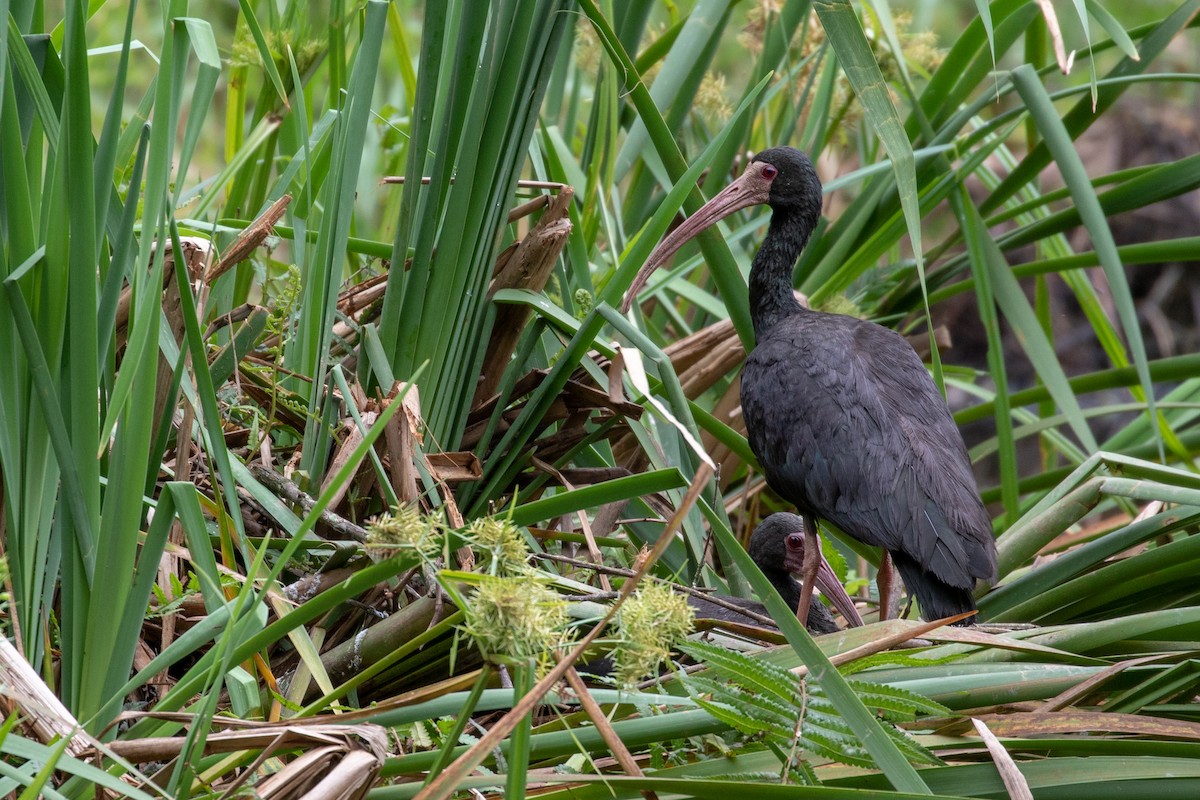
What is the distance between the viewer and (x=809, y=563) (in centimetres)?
325

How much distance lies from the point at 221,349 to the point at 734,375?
70.1 inches

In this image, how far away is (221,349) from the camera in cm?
247

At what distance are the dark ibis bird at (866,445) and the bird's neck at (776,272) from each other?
2.6 inches

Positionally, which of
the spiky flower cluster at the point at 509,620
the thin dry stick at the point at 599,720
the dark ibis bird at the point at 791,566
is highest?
the spiky flower cluster at the point at 509,620

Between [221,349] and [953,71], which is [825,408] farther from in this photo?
[221,349]

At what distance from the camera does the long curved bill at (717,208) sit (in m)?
3.06

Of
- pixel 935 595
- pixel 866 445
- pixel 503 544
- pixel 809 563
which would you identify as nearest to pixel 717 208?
pixel 866 445

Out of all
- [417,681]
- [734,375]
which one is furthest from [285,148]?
[417,681]

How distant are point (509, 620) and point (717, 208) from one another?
7.68 ft

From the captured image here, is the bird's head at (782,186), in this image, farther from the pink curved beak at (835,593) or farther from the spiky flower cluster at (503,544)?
the spiky flower cluster at (503,544)

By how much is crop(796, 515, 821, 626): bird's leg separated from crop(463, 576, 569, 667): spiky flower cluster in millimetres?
2008

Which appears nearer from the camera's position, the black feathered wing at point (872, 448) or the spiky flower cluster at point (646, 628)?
the spiky flower cluster at point (646, 628)

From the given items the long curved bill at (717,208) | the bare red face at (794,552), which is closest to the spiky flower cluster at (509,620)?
the long curved bill at (717,208)

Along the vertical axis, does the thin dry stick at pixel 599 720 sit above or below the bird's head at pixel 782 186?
below
